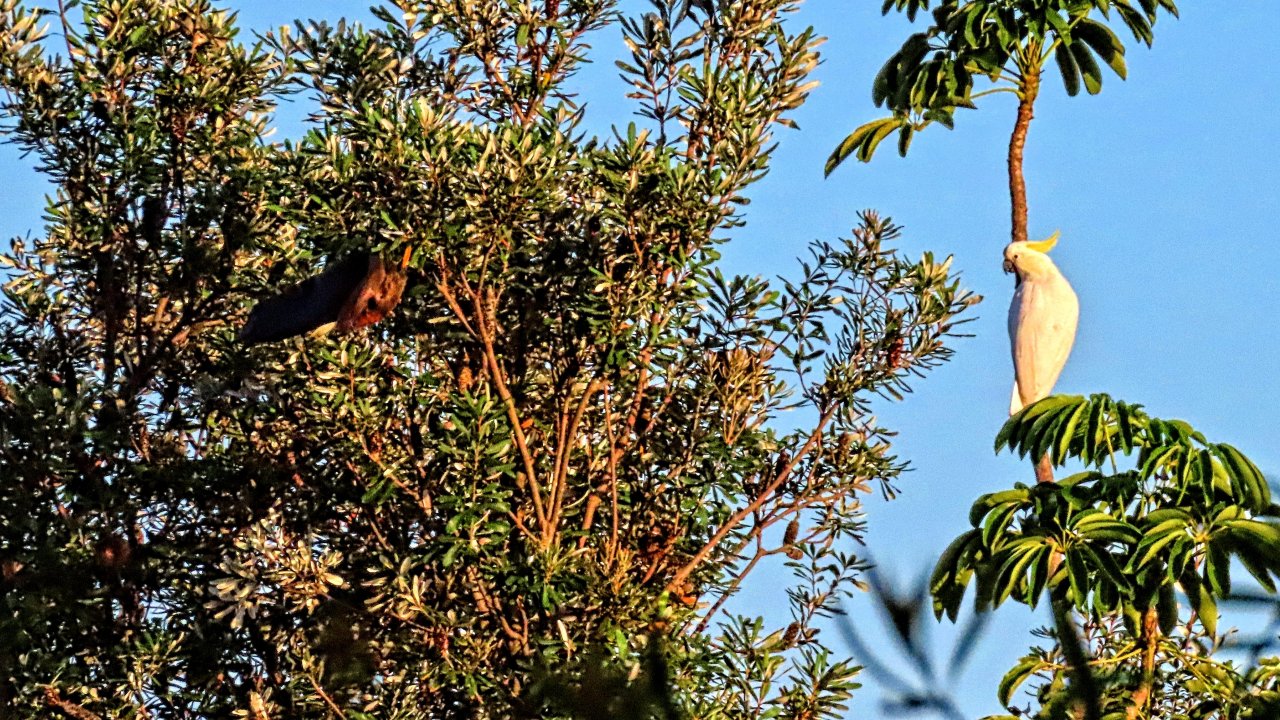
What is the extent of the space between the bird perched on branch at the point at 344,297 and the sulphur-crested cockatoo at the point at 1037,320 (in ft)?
8.82

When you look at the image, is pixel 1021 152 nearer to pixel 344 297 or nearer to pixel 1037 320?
pixel 1037 320

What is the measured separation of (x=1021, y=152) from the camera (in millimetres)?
6457

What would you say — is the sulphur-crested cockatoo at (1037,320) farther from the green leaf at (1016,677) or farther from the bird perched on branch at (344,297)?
the bird perched on branch at (344,297)

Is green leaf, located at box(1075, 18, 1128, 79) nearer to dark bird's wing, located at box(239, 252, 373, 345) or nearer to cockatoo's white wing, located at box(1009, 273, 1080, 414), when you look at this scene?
cockatoo's white wing, located at box(1009, 273, 1080, 414)

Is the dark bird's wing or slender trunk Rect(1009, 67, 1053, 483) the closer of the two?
the dark bird's wing

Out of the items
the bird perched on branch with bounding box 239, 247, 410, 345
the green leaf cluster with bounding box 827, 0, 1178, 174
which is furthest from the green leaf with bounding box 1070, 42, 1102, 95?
the bird perched on branch with bounding box 239, 247, 410, 345

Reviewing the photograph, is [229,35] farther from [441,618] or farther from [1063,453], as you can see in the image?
[1063,453]

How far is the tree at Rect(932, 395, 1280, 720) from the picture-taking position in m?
5.52

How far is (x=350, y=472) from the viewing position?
553cm

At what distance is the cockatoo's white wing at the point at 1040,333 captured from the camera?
659 centimetres

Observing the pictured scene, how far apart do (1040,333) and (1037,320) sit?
0.26 feet

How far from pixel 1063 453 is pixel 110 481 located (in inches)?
138

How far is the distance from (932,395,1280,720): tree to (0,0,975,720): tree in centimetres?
56

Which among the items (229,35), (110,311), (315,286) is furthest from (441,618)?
(229,35)
